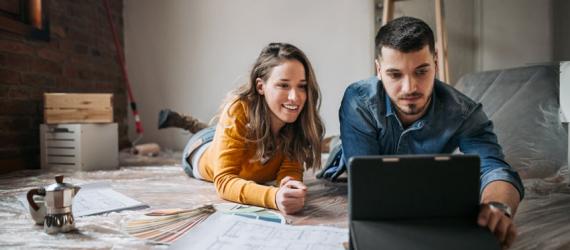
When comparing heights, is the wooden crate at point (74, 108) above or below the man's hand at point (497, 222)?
above

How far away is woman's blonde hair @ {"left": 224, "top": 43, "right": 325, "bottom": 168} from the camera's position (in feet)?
3.97

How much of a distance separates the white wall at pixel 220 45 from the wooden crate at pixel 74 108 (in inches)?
34.5

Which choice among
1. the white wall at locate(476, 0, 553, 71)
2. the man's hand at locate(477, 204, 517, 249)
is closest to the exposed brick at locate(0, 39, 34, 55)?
the man's hand at locate(477, 204, 517, 249)

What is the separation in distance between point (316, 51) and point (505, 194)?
6.35 feet

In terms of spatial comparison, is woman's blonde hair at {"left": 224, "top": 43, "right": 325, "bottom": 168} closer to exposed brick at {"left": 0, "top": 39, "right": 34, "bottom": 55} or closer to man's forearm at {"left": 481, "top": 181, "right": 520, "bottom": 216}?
man's forearm at {"left": 481, "top": 181, "right": 520, "bottom": 216}

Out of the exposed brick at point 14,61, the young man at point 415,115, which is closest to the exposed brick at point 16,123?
the exposed brick at point 14,61

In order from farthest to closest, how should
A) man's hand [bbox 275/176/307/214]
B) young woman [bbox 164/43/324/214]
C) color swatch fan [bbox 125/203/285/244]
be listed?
young woman [bbox 164/43/324/214], man's hand [bbox 275/176/307/214], color swatch fan [bbox 125/203/285/244]

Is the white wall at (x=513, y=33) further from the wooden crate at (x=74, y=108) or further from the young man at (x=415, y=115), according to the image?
the wooden crate at (x=74, y=108)

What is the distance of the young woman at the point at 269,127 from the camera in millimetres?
1164

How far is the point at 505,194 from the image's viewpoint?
80cm

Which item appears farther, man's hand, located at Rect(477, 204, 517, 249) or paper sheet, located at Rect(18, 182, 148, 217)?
paper sheet, located at Rect(18, 182, 148, 217)

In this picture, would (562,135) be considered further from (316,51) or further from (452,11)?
(316,51)

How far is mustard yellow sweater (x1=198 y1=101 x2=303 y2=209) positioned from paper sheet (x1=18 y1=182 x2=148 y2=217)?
24cm

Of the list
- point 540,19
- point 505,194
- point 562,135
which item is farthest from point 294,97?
point 540,19
